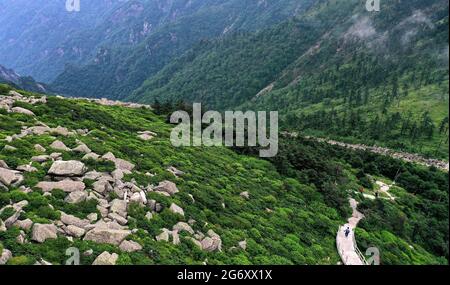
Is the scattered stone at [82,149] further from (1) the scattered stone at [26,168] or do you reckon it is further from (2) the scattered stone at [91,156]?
(1) the scattered stone at [26,168]

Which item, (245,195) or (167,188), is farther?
(245,195)

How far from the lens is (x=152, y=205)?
29.2 meters

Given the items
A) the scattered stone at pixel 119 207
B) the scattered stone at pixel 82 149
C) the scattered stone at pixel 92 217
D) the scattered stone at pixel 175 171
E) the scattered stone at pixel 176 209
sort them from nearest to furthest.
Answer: the scattered stone at pixel 92 217, the scattered stone at pixel 119 207, the scattered stone at pixel 176 209, the scattered stone at pixel 82 149, the scattered stone at pixel 175 171

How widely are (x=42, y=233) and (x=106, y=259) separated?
384cm

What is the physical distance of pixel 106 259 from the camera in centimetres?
2122

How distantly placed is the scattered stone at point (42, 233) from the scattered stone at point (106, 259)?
2.94 meters

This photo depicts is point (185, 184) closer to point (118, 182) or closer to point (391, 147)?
point (118, 182)

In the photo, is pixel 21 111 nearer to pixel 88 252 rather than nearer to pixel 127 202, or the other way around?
pixel 127 202

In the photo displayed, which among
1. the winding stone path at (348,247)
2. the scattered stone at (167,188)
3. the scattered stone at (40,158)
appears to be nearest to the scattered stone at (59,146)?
the scattered stone at (40,158)

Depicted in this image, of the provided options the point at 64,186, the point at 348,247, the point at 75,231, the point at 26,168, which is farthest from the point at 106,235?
the point at 348,247

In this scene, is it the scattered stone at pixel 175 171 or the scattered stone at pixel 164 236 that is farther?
the scattered stone at pixel 175 171

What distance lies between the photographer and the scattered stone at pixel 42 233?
21.5 meters

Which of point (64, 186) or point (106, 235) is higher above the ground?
point (64, 186)

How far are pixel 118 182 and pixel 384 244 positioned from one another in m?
35.4
